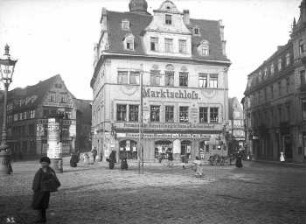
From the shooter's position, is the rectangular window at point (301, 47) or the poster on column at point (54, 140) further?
the rectangular window at point (301, 47)

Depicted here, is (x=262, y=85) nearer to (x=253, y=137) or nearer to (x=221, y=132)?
(x=253, y=137)

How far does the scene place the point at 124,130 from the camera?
127ft

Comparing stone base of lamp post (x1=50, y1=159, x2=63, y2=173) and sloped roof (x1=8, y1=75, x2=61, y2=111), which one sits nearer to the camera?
stone base of lamp post (x1=50, y1=159, x2=63, y2=173)

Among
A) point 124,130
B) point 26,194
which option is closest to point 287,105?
point 124,130

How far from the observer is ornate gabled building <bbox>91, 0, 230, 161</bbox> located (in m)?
38.8

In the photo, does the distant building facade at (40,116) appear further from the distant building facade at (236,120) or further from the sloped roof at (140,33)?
the distant building facade at (236,120)

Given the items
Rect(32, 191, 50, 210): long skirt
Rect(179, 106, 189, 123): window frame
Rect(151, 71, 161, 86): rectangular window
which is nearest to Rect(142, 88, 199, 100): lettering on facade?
Rect(151, 71, 161, 86): rectangular window

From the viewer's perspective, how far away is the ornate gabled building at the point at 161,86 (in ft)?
127

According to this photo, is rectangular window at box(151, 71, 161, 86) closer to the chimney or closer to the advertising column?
the chimney

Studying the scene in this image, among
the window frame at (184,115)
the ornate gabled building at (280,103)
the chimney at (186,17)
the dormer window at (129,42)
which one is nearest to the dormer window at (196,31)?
the chimney at (186,17)

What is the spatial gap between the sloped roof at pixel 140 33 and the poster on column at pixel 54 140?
1730cm

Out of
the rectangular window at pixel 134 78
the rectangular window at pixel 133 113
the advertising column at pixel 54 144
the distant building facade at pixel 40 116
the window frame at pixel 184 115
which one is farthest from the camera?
the distant building facade at pixel 40 116

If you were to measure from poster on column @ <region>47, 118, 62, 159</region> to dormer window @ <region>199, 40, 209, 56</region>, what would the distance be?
23869 mm

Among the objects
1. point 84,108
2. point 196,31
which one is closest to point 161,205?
point 196,31
